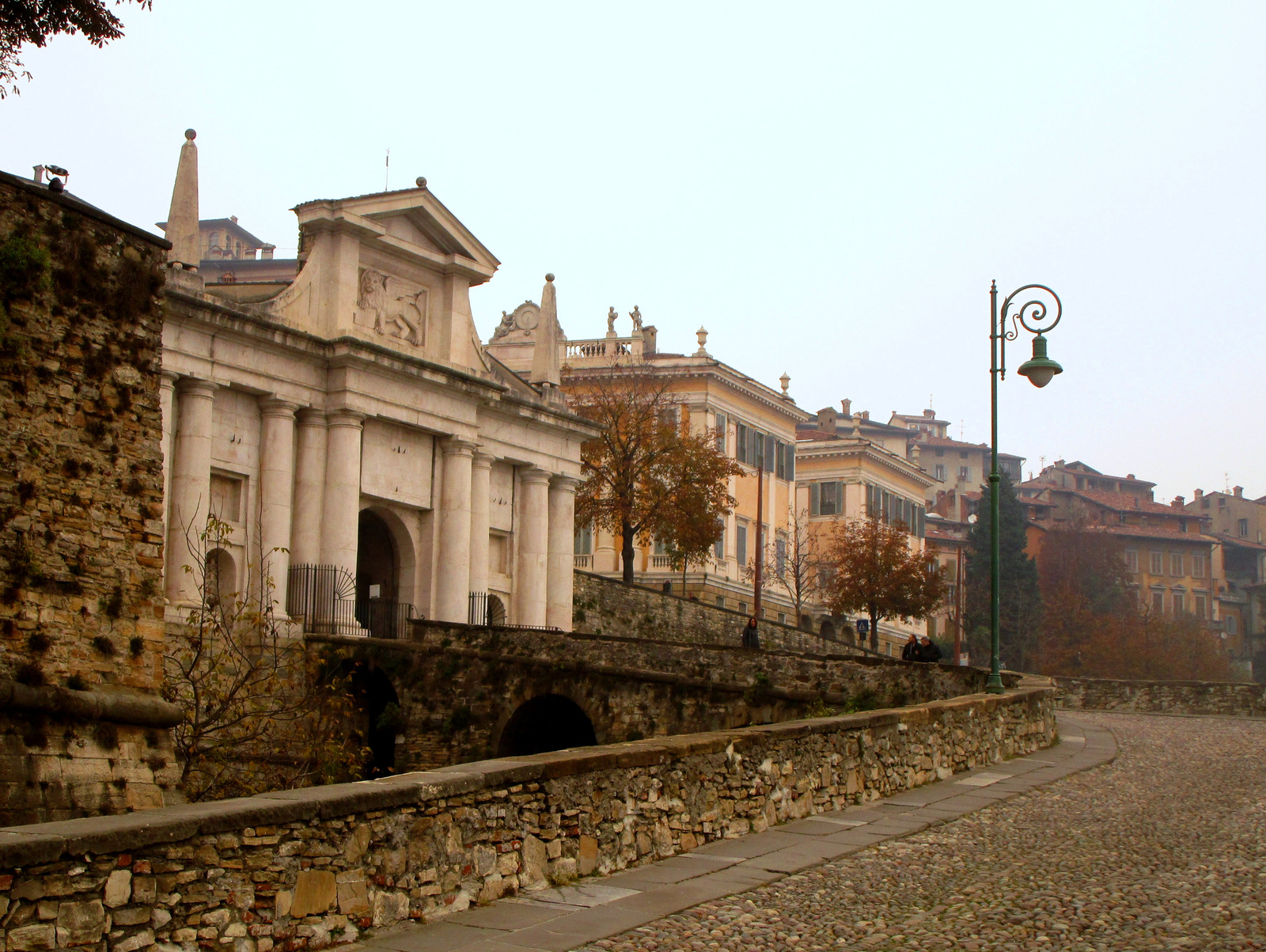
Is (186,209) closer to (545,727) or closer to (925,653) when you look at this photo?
(545,727)

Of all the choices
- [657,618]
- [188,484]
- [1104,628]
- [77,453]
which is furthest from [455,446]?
[1104,628]

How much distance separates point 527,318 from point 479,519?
26.5 metres

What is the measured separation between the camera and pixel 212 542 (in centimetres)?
2839

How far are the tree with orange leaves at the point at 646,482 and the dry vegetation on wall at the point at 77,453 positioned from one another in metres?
30.1

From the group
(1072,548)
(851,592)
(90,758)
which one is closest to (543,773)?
(90,758)

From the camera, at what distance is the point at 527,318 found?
61.1 m

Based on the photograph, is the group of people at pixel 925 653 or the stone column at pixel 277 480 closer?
the stone column at pixel 277 480

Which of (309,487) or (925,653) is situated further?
(925,653)

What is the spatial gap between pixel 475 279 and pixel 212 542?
10.5 m

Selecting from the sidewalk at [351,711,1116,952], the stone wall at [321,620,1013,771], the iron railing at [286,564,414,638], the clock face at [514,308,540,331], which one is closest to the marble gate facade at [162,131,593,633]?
the iron railing at [286,564,414,638]

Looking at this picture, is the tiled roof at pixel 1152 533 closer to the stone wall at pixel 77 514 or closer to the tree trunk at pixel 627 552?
the tree trunk at pixel 627 552

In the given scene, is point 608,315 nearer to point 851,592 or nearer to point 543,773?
point 851,592

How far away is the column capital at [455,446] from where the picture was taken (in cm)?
3472

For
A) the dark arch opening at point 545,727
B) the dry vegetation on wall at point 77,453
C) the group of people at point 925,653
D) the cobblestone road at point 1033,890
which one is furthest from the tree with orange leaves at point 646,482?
the cobblestone road at point 1033,890
